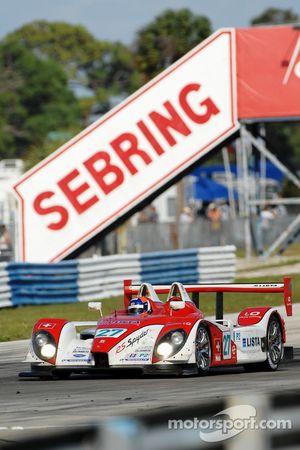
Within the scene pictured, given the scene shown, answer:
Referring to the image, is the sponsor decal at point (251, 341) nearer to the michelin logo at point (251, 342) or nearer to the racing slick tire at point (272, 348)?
the michelin logo at point (251, 342)

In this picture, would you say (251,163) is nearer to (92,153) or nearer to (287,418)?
(92,153)

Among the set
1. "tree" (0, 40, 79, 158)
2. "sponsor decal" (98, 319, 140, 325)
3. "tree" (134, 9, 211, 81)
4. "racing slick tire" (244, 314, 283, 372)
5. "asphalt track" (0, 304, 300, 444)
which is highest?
"tree" (0, 40, 79, 158)

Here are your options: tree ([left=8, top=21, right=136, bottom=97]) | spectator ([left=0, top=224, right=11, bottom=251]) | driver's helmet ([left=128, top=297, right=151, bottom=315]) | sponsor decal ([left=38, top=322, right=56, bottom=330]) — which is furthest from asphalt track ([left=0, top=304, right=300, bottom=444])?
tree ([left=8, top=21, right=136, bottom=97])

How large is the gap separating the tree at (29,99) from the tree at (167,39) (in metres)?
57.9

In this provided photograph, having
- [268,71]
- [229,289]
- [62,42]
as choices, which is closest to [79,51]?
[62,42]

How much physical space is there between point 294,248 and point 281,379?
33.9 metres

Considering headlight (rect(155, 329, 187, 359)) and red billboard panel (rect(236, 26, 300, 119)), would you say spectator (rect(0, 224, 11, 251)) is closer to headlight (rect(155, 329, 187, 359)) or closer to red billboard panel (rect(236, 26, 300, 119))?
red billboard panel (rect(236, 26, 300, 119))

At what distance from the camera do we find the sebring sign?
90.8ft

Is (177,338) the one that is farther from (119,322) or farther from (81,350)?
(81,350)

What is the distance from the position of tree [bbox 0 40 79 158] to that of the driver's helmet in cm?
11305

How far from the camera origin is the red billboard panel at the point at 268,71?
30062mm

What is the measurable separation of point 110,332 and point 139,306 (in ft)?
2.31

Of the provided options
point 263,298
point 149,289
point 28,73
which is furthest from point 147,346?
point 28,73

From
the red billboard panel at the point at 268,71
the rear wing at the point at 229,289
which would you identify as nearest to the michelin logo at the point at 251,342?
the rear wing at the point at 229,289
